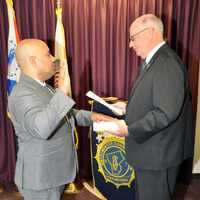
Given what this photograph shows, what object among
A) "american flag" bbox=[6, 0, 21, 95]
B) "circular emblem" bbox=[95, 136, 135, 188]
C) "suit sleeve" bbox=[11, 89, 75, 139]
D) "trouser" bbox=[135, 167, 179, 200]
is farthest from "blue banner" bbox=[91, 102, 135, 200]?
"suit sleeve" bbox=[11, 89, 75, 139]

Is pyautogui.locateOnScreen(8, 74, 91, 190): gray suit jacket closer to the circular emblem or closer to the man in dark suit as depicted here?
the man in dark suit

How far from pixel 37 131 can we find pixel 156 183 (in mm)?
824

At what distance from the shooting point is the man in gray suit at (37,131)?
145 centimetres

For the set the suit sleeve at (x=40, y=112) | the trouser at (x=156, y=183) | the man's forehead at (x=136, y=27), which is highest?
the man's forehead at (x=136, y=27)

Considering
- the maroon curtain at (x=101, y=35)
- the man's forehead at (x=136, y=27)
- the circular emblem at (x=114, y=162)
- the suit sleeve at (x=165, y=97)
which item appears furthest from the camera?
the maroon curtain at (x=101, y=35)

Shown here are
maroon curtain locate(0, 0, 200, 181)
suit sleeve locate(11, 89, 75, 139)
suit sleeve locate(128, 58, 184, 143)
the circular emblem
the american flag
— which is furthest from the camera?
maroon curtain locate(0, 0, 200, 181)

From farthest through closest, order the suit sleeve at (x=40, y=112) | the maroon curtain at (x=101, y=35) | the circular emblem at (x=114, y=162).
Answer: the maroon curtain at (x=101, y=35), the circular emblem at (x=114, y=162), the suit sleeve at (x=40, y=112)

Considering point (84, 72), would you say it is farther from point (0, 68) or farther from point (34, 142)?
point (34, 142)

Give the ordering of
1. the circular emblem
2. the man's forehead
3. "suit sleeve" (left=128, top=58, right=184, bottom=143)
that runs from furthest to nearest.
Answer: the circular emblem
the man's forehead
"suit sleeve" (left=128, top=58, right=184, bottom=143)

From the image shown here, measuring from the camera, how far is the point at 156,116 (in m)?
1.57

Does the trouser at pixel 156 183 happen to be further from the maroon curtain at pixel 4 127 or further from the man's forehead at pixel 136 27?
the maroon curtain at pixel 4 127

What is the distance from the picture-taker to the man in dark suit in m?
1.58

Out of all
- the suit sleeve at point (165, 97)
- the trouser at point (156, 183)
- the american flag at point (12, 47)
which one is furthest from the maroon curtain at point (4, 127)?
Result: the suit sleeve at point (165, 97)

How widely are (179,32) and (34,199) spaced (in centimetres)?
202
